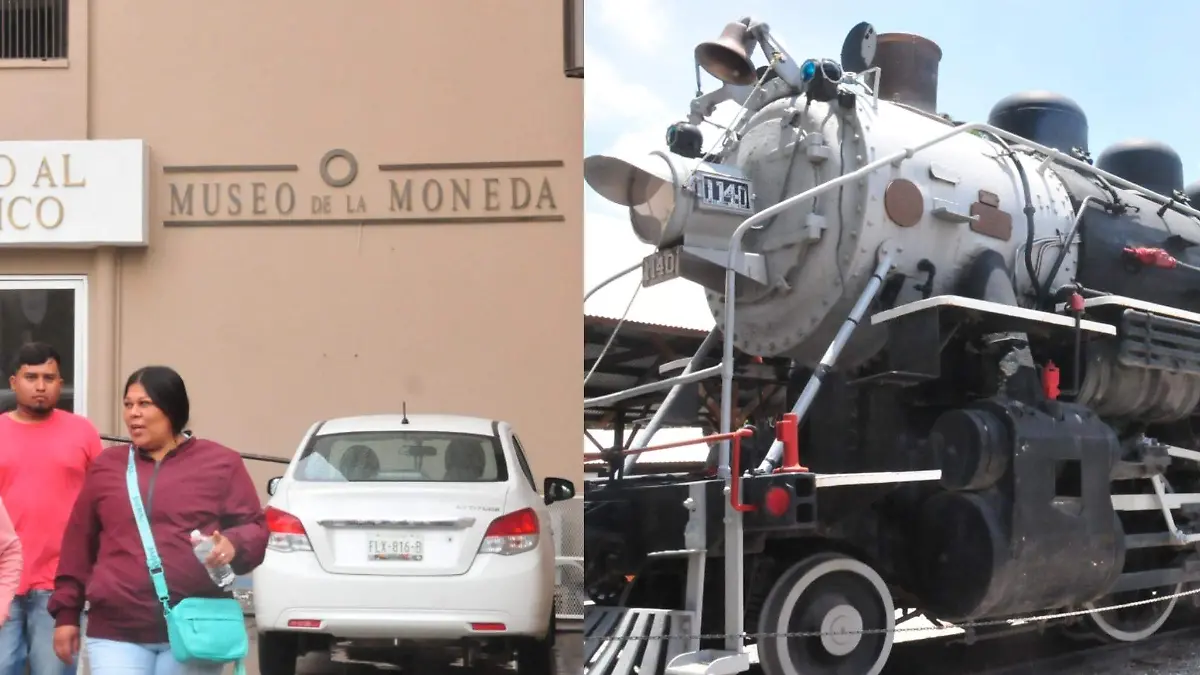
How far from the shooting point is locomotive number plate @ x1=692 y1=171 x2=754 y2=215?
1985 millimetres

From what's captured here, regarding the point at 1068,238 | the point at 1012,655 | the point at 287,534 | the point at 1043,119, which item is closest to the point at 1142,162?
the point at 1068,238

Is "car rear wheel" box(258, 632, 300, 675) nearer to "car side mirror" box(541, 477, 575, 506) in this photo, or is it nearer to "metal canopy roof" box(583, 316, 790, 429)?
"car side mirror" box(541, 477, 575, 506)

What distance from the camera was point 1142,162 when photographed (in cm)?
304

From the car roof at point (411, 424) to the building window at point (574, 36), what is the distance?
106cm

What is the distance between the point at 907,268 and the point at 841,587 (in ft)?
2.40

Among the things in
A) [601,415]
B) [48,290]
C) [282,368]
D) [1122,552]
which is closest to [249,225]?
[282,368]

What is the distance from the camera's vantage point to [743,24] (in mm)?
Answer: 1852

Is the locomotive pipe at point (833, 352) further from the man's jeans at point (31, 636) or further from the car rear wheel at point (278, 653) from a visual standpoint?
the man's jeans at point (31, 636)

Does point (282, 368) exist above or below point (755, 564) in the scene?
above

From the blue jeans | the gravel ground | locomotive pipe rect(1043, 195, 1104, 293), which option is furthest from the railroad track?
the blue jeans

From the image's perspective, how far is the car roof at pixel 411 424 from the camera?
3.08 meters

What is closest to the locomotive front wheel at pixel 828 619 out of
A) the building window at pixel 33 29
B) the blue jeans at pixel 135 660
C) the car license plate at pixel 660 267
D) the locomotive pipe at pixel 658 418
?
the locomotive pipe at pixel 658 418

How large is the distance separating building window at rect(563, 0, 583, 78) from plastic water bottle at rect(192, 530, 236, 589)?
1.50m

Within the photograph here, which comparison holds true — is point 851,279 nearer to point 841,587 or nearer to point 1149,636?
point 841,587
